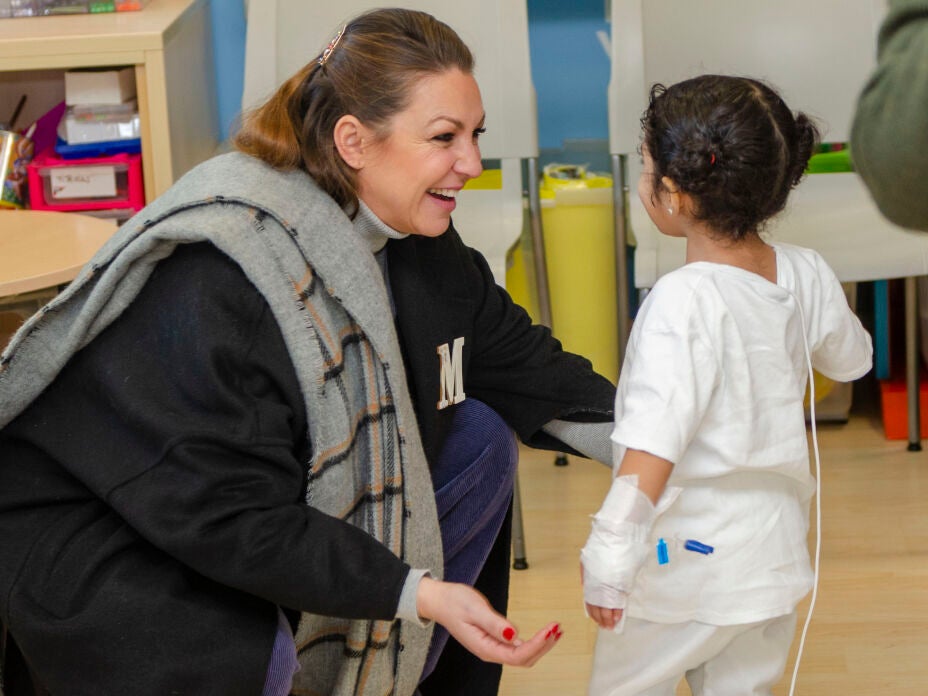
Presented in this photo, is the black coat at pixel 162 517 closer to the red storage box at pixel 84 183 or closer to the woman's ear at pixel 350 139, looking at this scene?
the woman's ear at pixel 350 139

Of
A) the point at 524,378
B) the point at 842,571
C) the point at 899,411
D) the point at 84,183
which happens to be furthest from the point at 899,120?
the point at 899,411

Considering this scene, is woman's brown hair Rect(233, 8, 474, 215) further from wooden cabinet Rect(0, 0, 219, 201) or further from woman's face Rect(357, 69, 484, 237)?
wooden cabinet Rect(0, 0, 219, 201)

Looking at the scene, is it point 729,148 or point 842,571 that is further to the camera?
point 842,571

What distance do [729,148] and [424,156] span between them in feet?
1.14

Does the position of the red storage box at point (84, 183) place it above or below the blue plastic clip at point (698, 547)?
above

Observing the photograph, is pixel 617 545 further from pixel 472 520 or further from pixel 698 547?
pixel 472 520

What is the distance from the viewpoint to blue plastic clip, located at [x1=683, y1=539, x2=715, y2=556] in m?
1.42

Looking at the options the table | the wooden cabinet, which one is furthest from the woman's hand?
the wooden cabinet

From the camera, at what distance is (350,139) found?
57.5 inches

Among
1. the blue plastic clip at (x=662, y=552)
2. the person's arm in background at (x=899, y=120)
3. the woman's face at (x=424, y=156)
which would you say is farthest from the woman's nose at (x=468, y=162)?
the person's arm in background at (x=899, y=120)

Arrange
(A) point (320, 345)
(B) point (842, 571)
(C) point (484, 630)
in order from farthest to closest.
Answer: (B) point (842, 571)
(A) point (320, 345)
(C) point (484, 630)

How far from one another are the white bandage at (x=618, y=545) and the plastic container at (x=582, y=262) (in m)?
1.57

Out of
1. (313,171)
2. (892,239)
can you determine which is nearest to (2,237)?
(313,171)

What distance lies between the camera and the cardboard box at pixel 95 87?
100 inches
